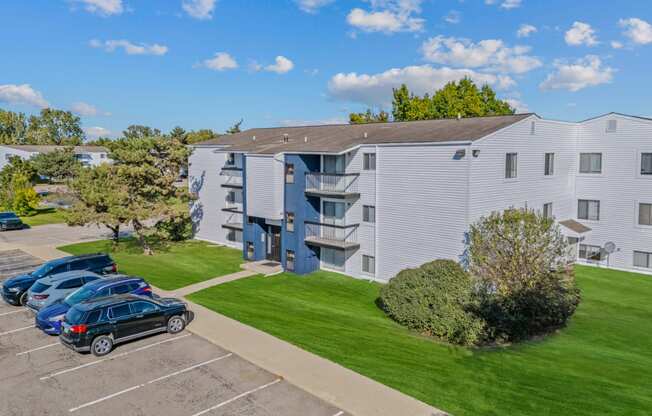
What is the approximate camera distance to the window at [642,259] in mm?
28812

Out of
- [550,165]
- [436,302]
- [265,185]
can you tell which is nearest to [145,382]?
[436,302]

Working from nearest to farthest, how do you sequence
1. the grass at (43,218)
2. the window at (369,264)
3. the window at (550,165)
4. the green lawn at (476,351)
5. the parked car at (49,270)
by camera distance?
the green lawn at (476,351), the parked car at (49,270), the window at (369,264), the window at (550,165), the grass at (43,218)

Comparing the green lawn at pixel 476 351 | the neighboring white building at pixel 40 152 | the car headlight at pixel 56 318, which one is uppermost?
the neighboring white building at pixel 40 152

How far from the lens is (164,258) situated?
104 feet

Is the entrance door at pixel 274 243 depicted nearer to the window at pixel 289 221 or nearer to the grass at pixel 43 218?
the window at pixel 289 221

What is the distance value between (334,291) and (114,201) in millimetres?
15603

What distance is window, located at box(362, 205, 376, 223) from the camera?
1040 inches

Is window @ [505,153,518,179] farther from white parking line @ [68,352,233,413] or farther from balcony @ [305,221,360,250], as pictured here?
white parking line @ [68,352,233,413]

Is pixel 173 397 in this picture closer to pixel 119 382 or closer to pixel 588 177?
pixel 119 382

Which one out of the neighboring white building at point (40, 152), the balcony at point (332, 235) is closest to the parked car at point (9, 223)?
the balcony at point (332, 235)

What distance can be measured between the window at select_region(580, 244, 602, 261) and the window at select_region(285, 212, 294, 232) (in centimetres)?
1961

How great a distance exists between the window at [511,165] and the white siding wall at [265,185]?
12.7 m

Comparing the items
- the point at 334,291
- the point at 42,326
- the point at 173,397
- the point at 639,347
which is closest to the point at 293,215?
the point at 334,291

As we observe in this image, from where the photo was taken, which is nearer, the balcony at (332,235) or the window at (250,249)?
the balcony at (332,235)
